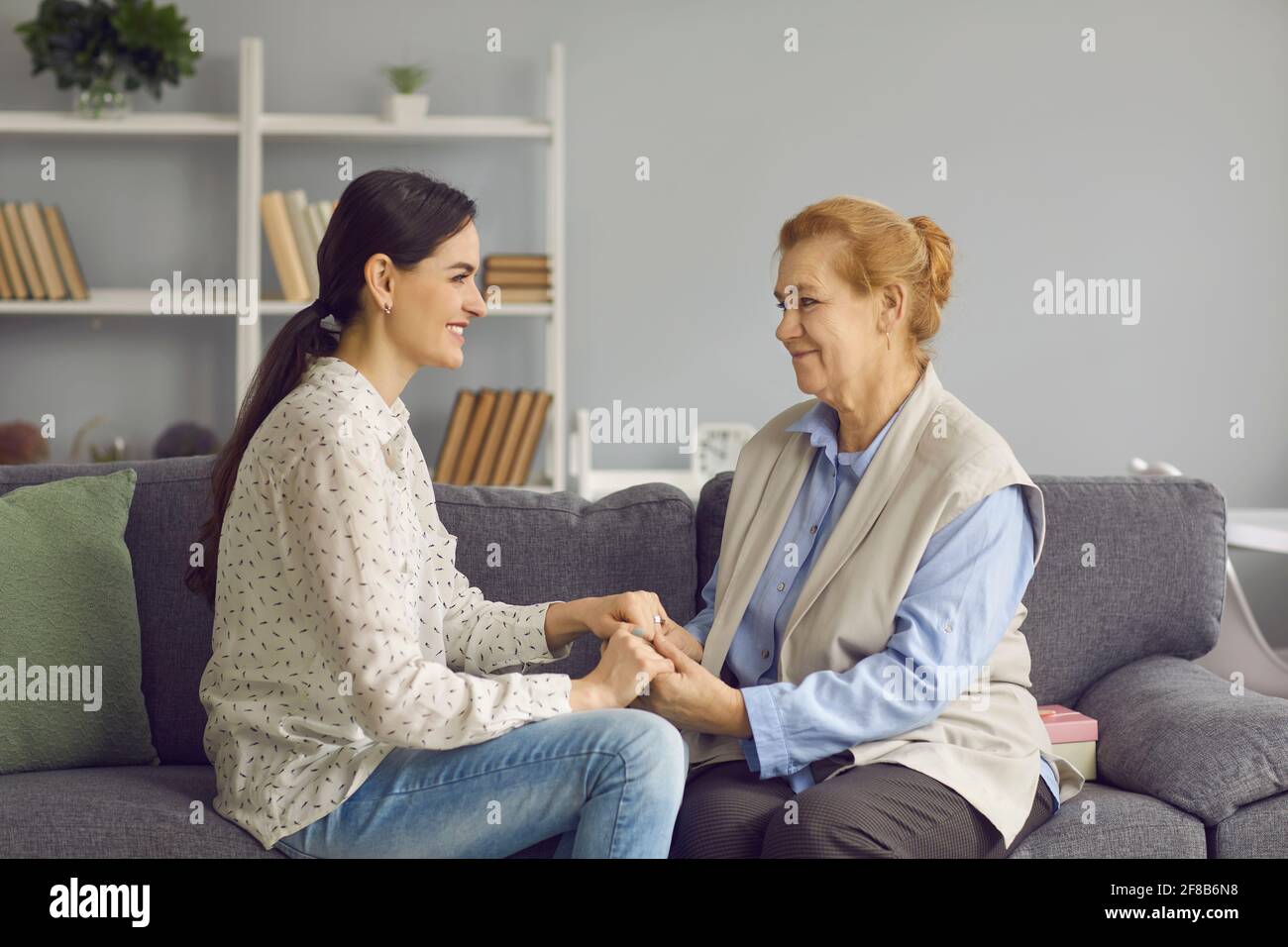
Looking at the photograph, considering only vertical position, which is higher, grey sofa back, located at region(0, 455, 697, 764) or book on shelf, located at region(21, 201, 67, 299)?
book on shelf, located at region(21, 201, 67, 299)

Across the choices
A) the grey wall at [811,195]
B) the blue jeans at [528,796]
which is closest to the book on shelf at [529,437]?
the grey wall at [811,195]

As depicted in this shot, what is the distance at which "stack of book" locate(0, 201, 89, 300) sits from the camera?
11.6 feet

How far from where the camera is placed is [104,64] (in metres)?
3.56

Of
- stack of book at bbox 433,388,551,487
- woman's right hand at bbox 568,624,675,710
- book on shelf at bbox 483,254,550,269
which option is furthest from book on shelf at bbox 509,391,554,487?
woman's right hand at bbox 568,624,675,710

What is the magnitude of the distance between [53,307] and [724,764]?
8.50ft

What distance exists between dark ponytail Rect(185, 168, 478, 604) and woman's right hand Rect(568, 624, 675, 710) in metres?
0.49

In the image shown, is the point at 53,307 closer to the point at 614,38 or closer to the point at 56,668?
the point at 614,38

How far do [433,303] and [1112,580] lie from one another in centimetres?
115

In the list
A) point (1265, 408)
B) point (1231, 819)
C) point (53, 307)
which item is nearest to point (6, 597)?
point (1231, 819)

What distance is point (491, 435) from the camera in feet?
11.9

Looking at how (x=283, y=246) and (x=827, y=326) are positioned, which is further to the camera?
(x=283, y=246)

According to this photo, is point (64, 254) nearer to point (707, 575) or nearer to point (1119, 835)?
point (707, 575)

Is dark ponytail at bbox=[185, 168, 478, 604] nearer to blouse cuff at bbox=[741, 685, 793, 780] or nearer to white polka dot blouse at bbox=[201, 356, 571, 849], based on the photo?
white polka dot blouse at bbox=[201, 356, 571, 849]

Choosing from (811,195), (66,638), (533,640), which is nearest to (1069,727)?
(533,640)
